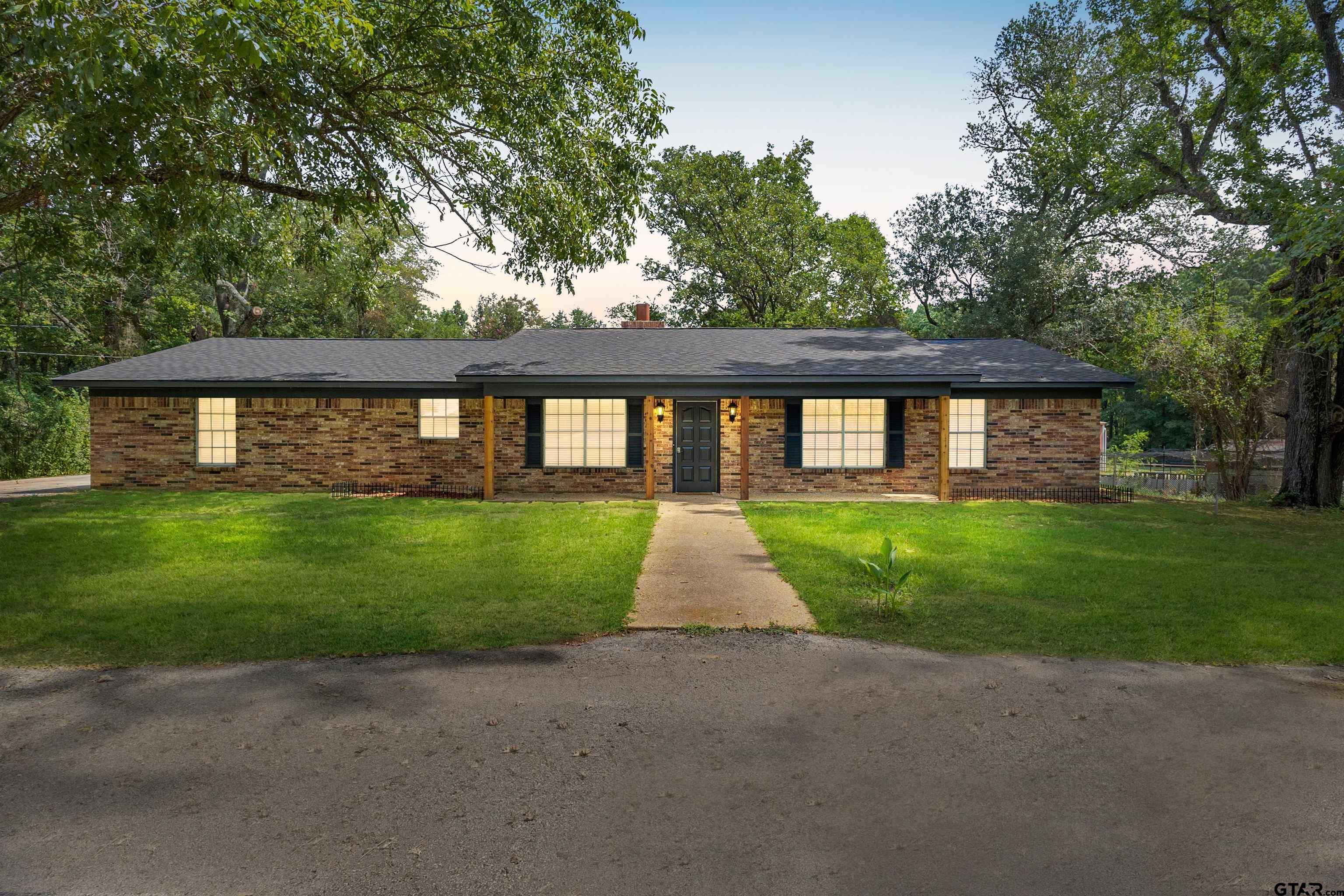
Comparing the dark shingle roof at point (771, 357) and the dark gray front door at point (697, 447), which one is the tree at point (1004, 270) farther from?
the dark gray front door at point (697, 447)

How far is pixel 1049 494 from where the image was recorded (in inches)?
631

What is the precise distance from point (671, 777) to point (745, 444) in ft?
38.1

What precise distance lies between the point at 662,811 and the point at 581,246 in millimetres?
10260

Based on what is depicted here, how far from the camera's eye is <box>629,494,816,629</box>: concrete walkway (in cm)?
695

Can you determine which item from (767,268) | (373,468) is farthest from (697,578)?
(767,268)

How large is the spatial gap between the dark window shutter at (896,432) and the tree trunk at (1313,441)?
778 cm

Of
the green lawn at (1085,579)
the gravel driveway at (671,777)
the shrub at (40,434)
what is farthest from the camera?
the shrub at (40,434)

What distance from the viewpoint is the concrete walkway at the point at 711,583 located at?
6.95 m

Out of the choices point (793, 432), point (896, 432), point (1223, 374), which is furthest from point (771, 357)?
point (1223, 374)

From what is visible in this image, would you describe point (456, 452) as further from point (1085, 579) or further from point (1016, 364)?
point (1016, 364)

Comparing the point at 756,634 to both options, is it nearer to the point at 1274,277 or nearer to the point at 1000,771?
the point at 1000,771

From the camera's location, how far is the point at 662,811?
3.61 meters

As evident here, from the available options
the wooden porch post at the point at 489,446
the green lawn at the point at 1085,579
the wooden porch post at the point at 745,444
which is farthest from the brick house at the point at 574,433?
the green lawn at the point at 1085,579

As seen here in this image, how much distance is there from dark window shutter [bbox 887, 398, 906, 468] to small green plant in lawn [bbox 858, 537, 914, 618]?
8.99 meters
